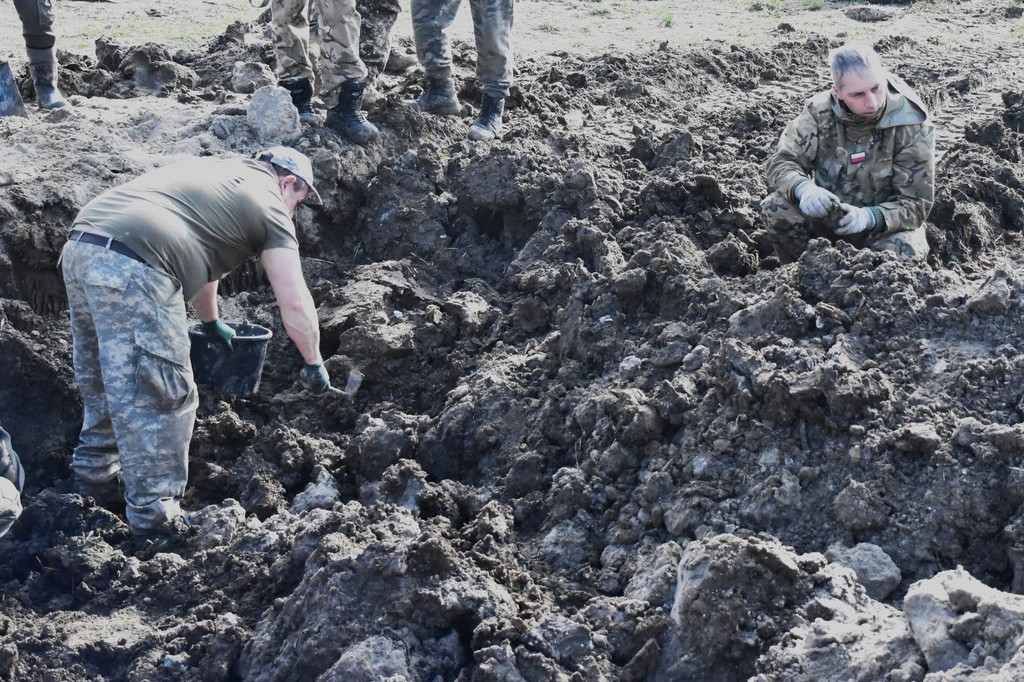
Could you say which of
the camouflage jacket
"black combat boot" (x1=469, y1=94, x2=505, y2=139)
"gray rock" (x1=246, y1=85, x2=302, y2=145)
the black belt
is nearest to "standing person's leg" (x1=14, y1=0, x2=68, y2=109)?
"gray rock" (x1=246, y1=85, x2=302, y2=145)

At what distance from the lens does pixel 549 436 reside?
15.9ft

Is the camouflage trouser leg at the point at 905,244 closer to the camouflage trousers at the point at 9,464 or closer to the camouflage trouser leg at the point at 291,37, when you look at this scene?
the camouflage trouser leg at the point at 291,37

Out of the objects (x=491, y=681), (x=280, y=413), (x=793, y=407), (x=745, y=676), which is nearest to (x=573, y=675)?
(x=491, y=681)

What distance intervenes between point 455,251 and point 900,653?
4.18 metres

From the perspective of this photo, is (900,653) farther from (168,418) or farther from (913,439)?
(168,418)

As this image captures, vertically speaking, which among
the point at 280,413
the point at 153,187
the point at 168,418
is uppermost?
the point at 153,187

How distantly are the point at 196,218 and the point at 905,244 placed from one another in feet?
11.0

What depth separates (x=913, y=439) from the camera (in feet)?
13.2

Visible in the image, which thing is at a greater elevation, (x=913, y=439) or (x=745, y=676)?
(x=913, y=439)

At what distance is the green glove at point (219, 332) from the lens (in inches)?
201

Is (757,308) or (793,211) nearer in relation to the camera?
(757,308)

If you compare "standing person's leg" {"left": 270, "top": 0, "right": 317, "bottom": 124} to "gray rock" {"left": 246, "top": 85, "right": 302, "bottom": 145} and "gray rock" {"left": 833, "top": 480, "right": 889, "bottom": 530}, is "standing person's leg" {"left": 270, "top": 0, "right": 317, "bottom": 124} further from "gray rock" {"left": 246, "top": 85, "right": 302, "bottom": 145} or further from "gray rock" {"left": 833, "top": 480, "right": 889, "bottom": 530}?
"gray rock" {"left": 833, "top": 480, "right": 889, "bottom": 530}

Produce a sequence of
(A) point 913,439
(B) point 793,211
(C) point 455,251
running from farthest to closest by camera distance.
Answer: (C) point 455,251 < (B) point 793,211 < (A) point 913,439

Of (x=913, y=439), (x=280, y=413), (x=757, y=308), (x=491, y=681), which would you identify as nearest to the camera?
(x=491, y=681)
